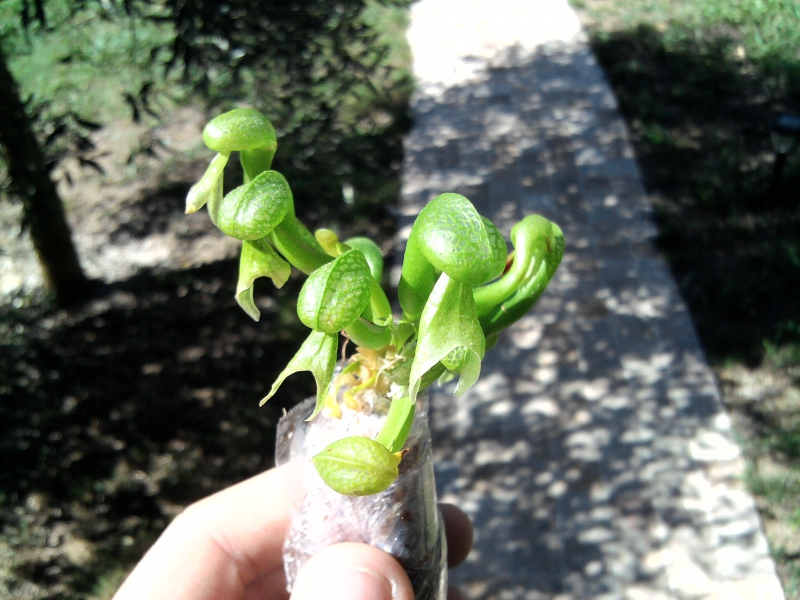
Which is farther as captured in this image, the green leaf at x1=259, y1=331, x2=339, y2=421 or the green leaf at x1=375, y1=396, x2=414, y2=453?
the green leaf at x1=375, y1=396, x2=414, y2=453

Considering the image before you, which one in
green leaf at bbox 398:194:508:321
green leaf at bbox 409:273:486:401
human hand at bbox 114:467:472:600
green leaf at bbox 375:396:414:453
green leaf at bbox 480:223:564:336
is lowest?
human hand at bbox 114:467:472:600

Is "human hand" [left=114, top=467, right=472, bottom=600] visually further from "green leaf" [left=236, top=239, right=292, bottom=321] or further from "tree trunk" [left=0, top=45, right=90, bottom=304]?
"tree trunk" [left=0, top=45, right=90, bottom=304]

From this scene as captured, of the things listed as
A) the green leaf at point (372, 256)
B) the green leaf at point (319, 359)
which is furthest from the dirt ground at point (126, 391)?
the green leaf at point (319, 359)

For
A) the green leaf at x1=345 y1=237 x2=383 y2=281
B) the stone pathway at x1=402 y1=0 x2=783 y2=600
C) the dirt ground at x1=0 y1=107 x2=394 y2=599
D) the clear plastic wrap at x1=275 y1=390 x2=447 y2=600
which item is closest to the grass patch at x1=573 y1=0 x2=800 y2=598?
the stone pathway at x1=402 y1=0 x2=783 y2=600

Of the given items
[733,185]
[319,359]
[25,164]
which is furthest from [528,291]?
[733,185]

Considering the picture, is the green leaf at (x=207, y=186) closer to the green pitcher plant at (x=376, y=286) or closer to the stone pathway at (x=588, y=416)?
the green pitcher plant at (x=376, y=286)

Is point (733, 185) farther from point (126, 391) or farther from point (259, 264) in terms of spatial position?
point (259, 264)

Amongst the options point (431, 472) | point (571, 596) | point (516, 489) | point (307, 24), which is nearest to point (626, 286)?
point (516, 489)

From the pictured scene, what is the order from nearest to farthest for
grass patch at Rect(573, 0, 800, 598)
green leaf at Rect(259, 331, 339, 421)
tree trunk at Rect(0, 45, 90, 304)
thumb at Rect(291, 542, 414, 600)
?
green leaf at Rect(259, 331, 339, 421) < thumb at Rect(291, 542, 414, 600) < tree trunk at Rect(0, 45, 90, 304) < grass patch at Rect(573, 0, 800, 598)
